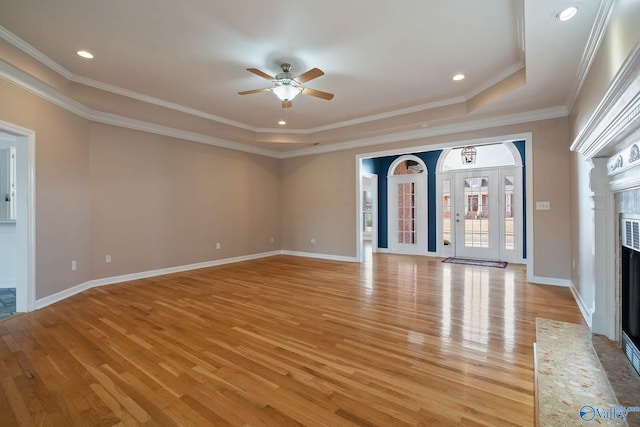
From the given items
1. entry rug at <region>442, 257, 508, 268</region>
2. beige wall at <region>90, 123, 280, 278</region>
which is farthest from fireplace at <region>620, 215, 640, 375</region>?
beige wall at <region>90, 123, 280, 278</region>

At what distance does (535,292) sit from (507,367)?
253 centimetres

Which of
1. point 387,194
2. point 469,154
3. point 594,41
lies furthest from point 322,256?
point 594,41

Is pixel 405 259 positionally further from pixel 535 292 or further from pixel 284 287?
pixel 284 287

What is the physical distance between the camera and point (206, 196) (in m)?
6.09

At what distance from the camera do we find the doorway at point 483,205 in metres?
6.62

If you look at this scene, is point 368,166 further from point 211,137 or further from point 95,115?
point 95,115

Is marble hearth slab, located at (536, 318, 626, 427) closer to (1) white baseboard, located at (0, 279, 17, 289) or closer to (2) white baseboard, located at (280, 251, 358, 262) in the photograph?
(2) white baseboard, located at (280, 251, 358, 262)

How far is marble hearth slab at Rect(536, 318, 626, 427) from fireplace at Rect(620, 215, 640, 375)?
23cm

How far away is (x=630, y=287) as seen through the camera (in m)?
2.29

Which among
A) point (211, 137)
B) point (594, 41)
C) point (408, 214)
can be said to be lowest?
point (408, 214)

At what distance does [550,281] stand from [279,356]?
14.6ft

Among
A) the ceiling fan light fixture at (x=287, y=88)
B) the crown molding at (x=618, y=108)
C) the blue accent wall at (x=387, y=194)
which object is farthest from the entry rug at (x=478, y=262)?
the ceiling fan light fixture at (x=287, y=88)

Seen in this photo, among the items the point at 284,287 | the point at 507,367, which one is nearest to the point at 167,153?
the point at 284,287

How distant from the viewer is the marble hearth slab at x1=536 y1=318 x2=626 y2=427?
64.1 inches
